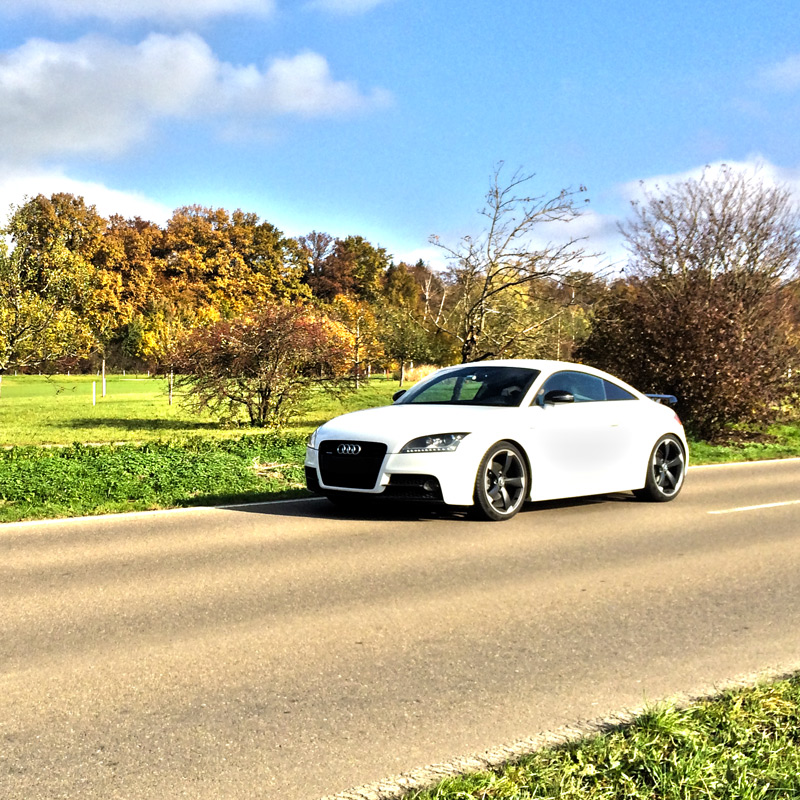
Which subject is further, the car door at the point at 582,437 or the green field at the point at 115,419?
the green field at the point at 115,419

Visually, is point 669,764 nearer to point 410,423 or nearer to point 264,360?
point 410,423

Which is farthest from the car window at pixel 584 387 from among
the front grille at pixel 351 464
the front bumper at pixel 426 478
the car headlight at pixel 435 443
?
the front grille at pixel 351 464

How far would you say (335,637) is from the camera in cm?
535

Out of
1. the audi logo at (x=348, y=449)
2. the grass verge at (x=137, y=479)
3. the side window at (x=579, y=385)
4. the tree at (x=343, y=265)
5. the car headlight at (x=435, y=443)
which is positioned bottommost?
the grass verge at (x=137, y=479)

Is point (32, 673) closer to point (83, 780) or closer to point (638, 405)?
point (83, 780)

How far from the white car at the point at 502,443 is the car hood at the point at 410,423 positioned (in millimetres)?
12

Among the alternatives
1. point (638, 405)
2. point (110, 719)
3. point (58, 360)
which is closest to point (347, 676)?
point (110, 719)

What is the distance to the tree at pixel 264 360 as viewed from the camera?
2052 cm

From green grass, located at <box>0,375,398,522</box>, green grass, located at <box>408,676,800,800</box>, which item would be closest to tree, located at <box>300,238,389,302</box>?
green grass, located at <box>0,375,398,522</box>

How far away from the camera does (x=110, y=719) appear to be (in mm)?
4059

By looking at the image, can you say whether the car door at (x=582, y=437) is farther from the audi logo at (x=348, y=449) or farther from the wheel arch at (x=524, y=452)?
the audi logo at (x=348, y=449)

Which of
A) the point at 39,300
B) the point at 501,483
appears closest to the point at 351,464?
the point at 501,483

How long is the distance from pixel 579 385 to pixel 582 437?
0.76 meters

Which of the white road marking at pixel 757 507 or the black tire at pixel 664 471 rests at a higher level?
the black tire at pixel 664 471
